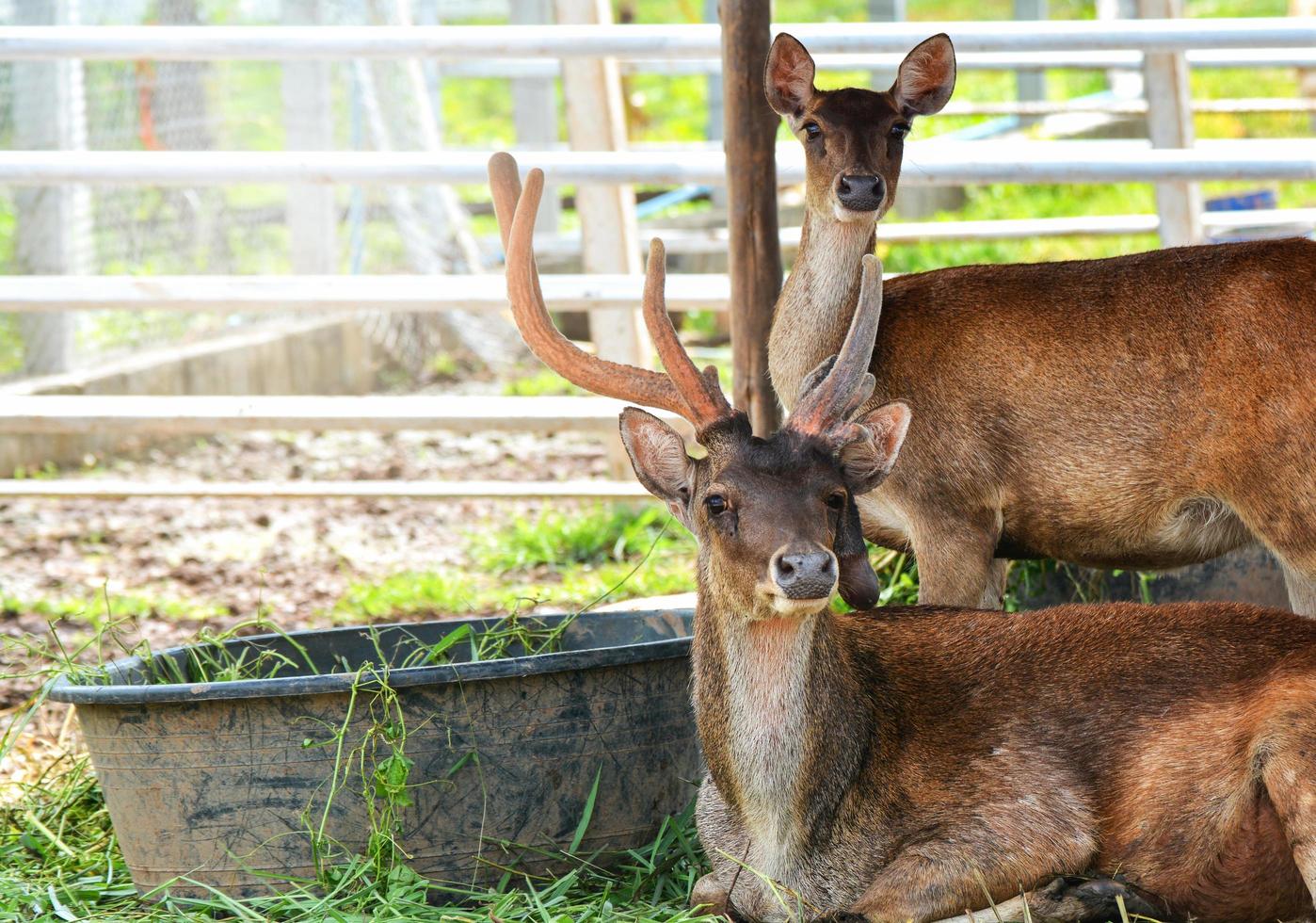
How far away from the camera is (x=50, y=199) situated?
29.6 feet

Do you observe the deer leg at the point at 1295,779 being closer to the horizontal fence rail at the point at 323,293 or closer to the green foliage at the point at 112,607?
the horizontal fence rail at the point at 323,293

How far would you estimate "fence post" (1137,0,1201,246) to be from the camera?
297 inches

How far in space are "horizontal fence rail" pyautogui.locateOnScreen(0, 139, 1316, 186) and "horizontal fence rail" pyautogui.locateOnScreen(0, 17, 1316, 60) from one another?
424 mm

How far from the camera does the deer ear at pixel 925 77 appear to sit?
5.01 metres

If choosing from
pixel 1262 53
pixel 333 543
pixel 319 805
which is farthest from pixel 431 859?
pixel 1262 53

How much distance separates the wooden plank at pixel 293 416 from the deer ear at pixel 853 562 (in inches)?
122

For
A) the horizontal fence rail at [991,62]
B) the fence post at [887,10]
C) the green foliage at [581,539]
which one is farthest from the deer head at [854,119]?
the fence post at [887,10]

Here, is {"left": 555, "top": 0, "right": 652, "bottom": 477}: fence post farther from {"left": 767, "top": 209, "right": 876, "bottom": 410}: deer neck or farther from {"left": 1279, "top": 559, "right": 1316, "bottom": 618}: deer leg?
{"left": 1279, "top": 559, "right": 1316, "bottom": 618}: deer leg

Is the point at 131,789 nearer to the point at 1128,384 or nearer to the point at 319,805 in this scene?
the point at 319,805

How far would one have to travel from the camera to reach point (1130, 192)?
50.6ft

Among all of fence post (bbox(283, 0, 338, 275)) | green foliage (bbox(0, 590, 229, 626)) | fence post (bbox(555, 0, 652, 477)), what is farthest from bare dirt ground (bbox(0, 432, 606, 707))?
fence post (bbox(555, 0, 652, 477))

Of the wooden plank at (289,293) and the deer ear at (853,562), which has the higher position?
the wooden plank at (289,293)

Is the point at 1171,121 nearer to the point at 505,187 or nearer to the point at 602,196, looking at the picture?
the point at 602,196

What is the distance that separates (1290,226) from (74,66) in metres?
6.90
